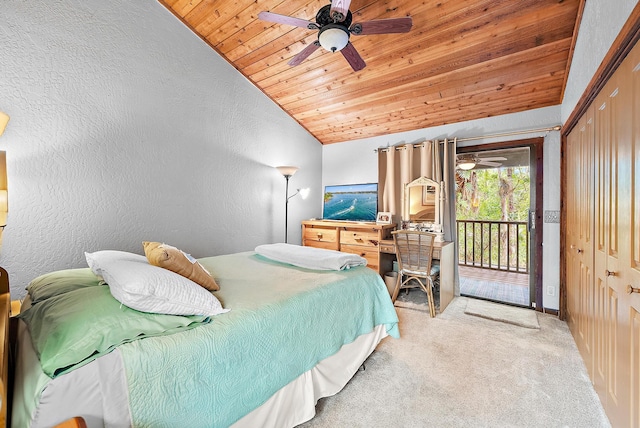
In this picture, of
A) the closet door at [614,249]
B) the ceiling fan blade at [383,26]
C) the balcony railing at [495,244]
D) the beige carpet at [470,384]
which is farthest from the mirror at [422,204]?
the balcony railing at [495,244]

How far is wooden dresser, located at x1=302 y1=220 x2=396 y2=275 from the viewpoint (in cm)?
340

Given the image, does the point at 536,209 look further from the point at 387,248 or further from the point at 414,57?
the point at 414,57

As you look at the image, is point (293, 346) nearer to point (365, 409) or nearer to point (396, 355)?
point (365, 409)

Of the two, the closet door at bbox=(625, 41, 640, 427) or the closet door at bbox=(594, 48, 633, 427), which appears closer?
the closet door at bbox=(625, 41, 640, 427)

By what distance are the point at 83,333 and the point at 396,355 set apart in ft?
6.55

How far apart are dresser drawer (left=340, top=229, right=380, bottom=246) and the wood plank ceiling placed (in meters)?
1.53

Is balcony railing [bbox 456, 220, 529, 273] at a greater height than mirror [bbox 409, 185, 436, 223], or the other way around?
mirror [bbox 409, 185, 436, 223]

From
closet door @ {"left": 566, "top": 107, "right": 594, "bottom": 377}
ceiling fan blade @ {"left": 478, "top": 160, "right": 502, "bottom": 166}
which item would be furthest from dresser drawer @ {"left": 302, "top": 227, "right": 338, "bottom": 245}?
ceiling fan blade @ {"left": 478, "top": 160, "right": 502, "bottom": 166}

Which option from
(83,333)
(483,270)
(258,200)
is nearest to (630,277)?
(83,333)

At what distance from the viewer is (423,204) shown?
11.6 feet

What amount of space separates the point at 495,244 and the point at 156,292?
5.54 m

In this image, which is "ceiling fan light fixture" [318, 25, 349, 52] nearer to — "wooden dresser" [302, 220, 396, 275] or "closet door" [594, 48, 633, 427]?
"closet door" [594, 48, 633, 427]

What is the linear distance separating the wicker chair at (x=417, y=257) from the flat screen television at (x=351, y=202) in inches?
36.3

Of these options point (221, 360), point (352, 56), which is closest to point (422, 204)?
point (352, 56)
